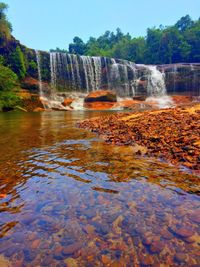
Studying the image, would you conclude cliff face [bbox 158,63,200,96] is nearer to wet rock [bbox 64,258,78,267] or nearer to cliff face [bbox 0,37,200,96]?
cliff face [bbox 0,37,200,96]

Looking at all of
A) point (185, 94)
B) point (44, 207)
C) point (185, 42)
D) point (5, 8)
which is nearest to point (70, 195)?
point (44, 207)

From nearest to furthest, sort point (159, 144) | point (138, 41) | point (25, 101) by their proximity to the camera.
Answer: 1. point (159, 144)
2. point (25, 101)
3. point (138, 41)

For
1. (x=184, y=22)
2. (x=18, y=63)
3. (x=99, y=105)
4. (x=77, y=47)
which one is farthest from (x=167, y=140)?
(x=184, y=22)

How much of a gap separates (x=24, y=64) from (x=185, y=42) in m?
50.3

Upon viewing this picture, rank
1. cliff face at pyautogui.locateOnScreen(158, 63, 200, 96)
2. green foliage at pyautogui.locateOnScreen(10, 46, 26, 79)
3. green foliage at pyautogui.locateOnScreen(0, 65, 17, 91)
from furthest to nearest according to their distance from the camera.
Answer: cliff face at pyautogui.locateOnScreen(158, 63, 200, 96), green foliage at pyautogui.locateOnScreen(10, 46, 26, 79), green foliage at pyautogui.locateOnScreen(0, 65, 17, 91)

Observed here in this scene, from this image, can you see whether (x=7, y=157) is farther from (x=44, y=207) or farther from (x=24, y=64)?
(x=24, y=64)

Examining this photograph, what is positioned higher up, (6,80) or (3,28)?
(3,28)

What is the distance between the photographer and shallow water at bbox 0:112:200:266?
5.71 ft

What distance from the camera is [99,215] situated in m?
2.33

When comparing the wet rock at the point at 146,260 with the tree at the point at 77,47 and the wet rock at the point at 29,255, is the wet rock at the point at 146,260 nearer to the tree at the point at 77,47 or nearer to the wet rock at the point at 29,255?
the wet rock at the point at 29,255

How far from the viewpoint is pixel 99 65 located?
42844 millimetres

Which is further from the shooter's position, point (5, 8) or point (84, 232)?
point (5, 8)

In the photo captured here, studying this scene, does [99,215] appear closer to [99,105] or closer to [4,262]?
[4,262]

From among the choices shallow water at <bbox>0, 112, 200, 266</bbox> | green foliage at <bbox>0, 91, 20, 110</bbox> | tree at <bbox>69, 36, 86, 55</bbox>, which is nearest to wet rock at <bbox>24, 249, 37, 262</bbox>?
shallow water at <bbox>0, 112, 200, 266</bbox>
